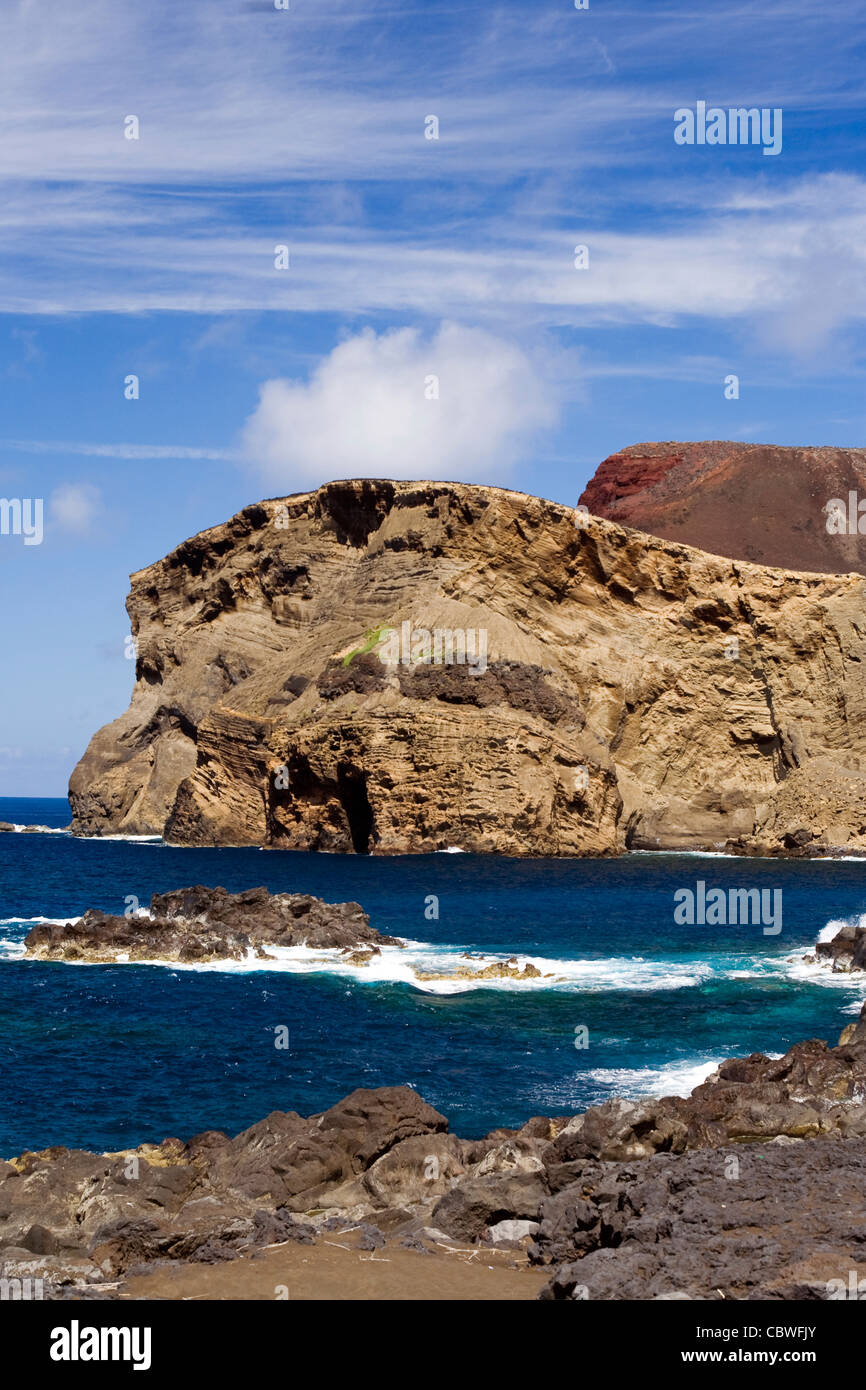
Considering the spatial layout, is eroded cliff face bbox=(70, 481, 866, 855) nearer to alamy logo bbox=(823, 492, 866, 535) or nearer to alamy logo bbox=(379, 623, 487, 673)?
alamy logo bbox=(379, 623, 487, 673)

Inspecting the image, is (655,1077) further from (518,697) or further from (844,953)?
(518,697)

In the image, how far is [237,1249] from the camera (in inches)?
506

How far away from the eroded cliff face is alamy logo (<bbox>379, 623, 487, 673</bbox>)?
221 mm

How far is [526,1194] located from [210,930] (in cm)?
2650

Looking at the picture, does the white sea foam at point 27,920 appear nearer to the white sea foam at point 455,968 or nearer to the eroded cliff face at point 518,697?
the white sea foam at point 455,968

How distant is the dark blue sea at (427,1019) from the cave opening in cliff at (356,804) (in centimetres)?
2145

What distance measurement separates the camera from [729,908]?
4966 cm

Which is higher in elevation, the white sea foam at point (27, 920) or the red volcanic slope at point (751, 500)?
the red volcanic slope at point (751, 500)

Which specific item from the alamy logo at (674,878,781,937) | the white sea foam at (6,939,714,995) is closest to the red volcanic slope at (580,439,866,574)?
the alamy logo at (674,878,781,937)

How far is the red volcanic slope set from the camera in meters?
156

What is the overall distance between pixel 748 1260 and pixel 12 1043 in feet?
63.9

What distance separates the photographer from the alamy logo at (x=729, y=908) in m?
46.3
